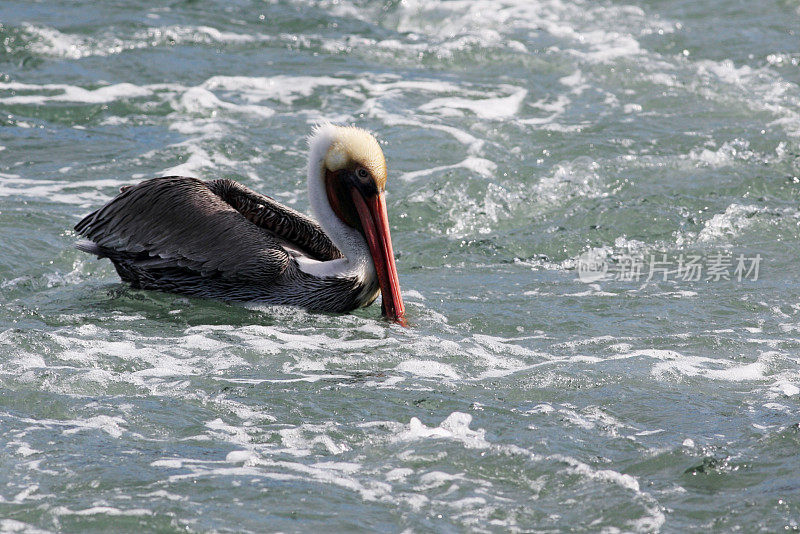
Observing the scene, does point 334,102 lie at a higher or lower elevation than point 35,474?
higher

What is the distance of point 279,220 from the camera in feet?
19.0

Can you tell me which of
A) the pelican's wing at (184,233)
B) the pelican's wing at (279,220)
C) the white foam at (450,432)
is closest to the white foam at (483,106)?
the pelican's wing at (279,220)

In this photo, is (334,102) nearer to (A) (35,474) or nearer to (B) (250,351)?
(B) (250,351)

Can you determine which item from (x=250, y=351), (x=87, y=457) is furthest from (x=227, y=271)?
(x=87, y=457)

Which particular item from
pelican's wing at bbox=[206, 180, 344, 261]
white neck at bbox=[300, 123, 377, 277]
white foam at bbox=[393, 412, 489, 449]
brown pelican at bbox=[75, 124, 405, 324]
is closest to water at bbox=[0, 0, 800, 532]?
white foam at bbox=[393, 412, 489, 449]

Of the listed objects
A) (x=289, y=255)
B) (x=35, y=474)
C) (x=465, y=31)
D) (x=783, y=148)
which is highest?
(x=465, y=31)

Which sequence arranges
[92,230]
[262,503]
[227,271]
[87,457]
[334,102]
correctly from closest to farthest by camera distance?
[262,503] < [87,457] < [227,271] < [92,230] < [334,102]

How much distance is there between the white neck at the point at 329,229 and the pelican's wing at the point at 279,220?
0.17 m

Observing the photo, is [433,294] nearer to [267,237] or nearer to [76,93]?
[267,237]

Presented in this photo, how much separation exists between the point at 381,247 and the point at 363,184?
343mm

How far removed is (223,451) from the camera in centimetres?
375

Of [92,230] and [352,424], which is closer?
[352,424]

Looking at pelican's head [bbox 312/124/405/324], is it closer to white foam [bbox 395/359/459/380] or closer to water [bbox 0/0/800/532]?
water [bbox 0/0/800/532]

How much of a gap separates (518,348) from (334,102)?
4.92 m
